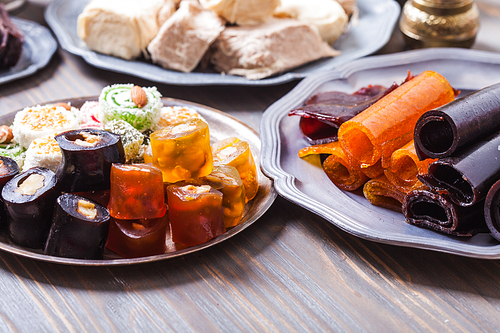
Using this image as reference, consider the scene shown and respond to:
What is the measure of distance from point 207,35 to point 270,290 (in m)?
1.19

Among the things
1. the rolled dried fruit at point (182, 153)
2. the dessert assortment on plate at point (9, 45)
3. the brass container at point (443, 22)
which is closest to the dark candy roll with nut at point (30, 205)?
the rolled dried fruit at point (182, 153)

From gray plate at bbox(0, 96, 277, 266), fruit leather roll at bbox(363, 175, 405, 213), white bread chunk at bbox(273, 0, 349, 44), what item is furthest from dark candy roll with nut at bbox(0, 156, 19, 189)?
white bread chunk at bbox(273, 0, 349, 44)

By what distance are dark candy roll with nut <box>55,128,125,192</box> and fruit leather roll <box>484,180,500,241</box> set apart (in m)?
0.86

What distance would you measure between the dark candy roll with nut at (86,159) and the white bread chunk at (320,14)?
1.22 m

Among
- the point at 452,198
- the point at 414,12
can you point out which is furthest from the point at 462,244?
the point at 414,12

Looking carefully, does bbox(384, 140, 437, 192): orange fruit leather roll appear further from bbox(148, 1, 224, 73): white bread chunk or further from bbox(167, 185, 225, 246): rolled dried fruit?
bbox(148, 1, 224, 73): white bread chunk

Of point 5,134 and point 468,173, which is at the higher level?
point 468,173

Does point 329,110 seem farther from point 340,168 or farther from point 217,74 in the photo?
point 217,74

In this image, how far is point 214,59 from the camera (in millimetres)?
1913

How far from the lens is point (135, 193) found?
0.98 meters

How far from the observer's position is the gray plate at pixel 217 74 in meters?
1.77

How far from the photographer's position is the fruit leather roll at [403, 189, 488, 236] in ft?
3.22

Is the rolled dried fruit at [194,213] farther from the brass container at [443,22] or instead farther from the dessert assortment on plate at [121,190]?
the brass container at [443,22]

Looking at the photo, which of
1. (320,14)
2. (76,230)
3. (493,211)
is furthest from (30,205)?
(320,14)
